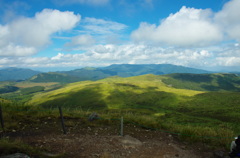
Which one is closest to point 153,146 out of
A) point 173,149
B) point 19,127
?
point 173,149

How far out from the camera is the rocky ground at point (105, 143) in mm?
10430

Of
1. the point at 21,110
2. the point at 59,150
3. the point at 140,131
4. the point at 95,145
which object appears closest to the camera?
the point at 59,150

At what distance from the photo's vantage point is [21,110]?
1791 centimetres

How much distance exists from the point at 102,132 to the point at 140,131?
3896mm

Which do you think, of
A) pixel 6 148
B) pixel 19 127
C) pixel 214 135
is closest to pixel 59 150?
pixel 6 148

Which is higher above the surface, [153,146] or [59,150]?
[59,150]

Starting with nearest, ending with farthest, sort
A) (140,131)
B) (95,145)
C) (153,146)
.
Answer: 1. (95,145)
2. (153,146)
3. (140,131)

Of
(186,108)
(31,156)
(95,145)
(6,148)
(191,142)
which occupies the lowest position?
(186,108)

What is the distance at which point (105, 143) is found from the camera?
39.1ft

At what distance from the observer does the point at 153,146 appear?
12.3 m

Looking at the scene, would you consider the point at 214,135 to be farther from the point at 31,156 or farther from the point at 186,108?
the point at 186,108

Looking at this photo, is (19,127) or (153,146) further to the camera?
(19,127)

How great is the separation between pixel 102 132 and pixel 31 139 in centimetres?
589

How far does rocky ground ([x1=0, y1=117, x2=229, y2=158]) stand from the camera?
10.4m
